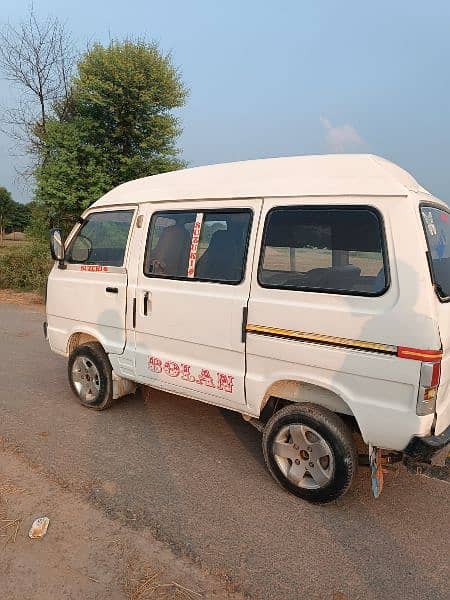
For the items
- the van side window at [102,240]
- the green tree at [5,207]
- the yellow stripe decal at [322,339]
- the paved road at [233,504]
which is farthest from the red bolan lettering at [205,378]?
the green tree at [5,207]

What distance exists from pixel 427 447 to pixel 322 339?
873 mm

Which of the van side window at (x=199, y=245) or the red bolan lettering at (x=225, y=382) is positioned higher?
the van side window at (x=199, y=245)

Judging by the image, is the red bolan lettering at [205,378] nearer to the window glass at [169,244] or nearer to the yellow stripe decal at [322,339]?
the yellow stripe decal at [322,339]

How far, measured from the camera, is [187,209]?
12.2 feet

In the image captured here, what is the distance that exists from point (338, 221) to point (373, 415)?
49.4 inches

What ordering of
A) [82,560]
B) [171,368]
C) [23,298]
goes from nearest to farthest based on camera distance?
1. [82,560]
2. [171,368]
3. [23,298]

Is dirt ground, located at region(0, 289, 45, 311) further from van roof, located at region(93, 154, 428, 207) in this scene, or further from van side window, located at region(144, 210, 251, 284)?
van roof, located at region(93, 154, 428, 207)

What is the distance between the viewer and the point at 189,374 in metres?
3.69

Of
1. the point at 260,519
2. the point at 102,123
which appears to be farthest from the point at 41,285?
the point at 260,519

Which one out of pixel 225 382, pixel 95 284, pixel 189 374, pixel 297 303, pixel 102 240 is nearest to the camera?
pixel 297 303

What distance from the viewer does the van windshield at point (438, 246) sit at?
2738 millimetres

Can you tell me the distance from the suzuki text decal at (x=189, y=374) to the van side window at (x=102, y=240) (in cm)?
101

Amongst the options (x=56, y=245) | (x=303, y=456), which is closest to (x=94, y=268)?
(x=56, y=245)

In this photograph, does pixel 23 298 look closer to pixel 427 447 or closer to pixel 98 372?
pixel 98 372
